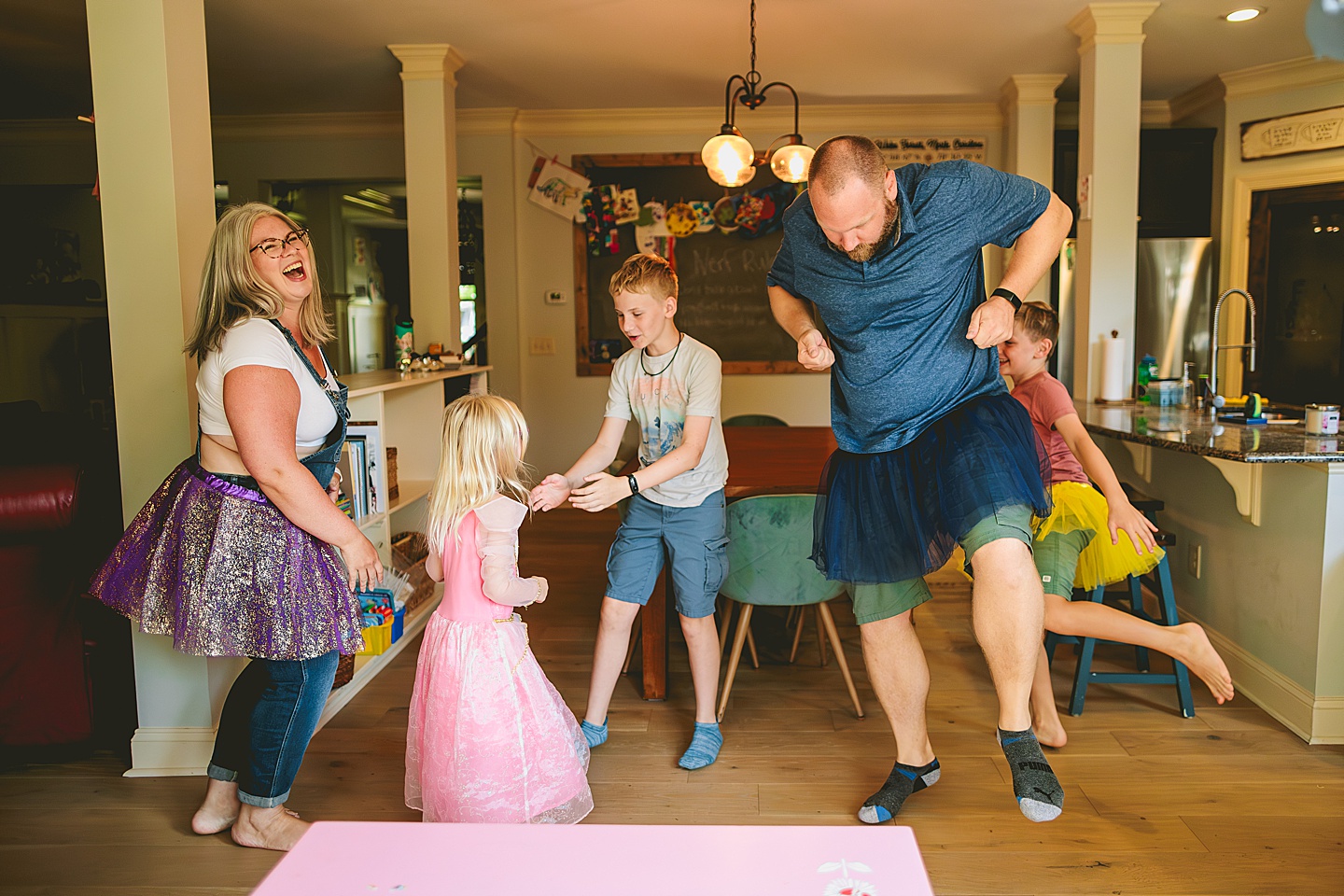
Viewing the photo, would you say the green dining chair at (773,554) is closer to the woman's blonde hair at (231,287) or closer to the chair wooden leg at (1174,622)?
the chair wooden leg at (1174,622)

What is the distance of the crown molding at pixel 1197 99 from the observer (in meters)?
5.23

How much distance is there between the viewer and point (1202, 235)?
208 inches

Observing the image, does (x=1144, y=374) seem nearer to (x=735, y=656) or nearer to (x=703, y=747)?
(x=735, y=656)

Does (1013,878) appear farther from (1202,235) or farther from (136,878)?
(1202,235)

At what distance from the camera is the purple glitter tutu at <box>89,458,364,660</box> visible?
1.82m

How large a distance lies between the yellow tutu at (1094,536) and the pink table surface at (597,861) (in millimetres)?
1552

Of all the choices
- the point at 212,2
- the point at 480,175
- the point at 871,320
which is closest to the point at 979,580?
the point at 871,320

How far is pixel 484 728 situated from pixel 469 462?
1.67 feet

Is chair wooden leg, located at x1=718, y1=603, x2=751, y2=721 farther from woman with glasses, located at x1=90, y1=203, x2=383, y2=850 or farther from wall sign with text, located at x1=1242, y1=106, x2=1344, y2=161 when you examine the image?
wall sign with text, located at x1=1242, y1=106, x2=1344, y2=161

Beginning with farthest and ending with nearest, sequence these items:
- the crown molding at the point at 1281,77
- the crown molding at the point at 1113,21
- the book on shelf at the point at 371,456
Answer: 1. the crown molding at the point at 1281,77
2. the crown molding at the point at 1113,21
3. the book on shelf at the point at 371,456

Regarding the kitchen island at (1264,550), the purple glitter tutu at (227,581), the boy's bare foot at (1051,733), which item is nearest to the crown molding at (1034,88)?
the kitchen island at (1264,550)

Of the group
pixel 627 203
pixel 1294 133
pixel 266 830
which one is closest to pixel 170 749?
pixel 266 830

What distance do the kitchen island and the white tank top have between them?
86.3 inches

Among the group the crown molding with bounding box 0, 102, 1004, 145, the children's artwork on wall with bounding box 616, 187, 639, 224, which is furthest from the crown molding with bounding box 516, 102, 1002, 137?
the children's artwork on wall with bounding box 616, 187, 639, 224
